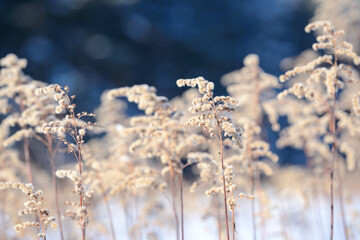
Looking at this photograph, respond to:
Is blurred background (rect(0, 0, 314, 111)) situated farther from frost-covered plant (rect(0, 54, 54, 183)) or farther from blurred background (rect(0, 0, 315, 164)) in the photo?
frost-covered plant (rect(0, 54, 54, 183))

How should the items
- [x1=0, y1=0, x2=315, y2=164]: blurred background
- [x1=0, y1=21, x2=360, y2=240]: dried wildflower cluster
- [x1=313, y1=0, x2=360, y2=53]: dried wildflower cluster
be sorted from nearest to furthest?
[x1=0, y1=21, x2=360, y2=240]: dried wildflower cluster
[x1=313, y1=0, x2=360, y2=53]: dried wildflower cluster
[x1=0, y1=0, x2=315, y2=164]: blurred background

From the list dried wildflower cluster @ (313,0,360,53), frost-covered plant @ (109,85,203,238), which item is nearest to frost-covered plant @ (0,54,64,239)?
frost-covered plant @ (109,85,203,238)

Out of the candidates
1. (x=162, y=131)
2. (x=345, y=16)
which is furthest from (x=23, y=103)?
(x=345, y=16)

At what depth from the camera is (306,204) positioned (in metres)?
5.71

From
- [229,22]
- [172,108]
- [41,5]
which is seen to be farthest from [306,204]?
[229,22]

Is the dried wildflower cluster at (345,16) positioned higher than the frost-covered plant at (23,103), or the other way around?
the dried wildflower cluster at (345,16)

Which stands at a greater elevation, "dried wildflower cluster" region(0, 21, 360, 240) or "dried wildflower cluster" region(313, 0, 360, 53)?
"dried wildflower cluster" region(313, 0, 360, 53)

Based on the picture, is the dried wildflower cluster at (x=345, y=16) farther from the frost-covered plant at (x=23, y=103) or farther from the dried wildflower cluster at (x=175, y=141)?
the frost-covered plant at (x=23, y=103)

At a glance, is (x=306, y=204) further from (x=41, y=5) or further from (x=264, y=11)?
(x=264, y=11)

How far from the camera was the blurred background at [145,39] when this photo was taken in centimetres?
2038

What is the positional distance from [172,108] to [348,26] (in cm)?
621

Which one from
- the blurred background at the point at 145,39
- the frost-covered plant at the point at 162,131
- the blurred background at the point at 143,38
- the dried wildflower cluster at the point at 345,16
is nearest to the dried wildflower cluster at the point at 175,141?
the frost-covered plant at the point at 162,131

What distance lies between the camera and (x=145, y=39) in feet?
78.9

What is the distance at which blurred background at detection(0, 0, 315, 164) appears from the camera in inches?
802
